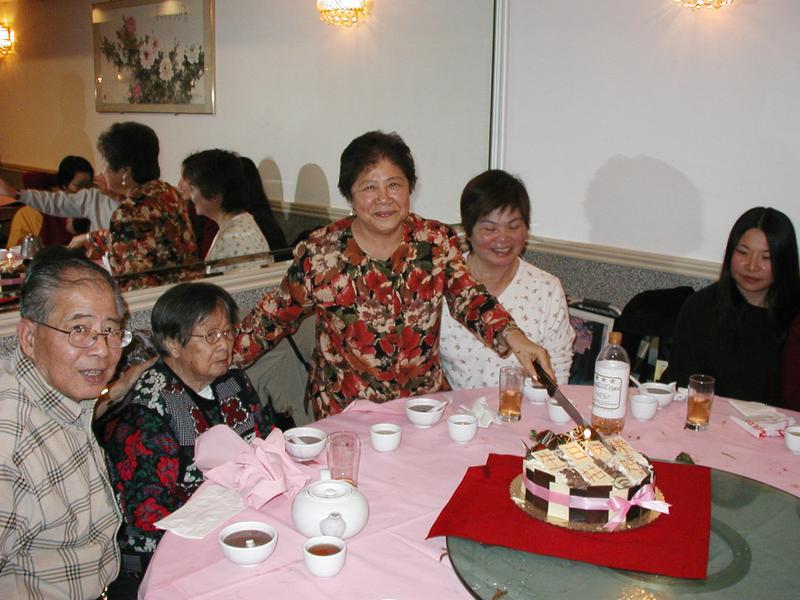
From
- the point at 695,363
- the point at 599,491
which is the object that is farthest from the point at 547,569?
the point at 695,363

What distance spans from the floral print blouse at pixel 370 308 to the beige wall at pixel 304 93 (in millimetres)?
1042

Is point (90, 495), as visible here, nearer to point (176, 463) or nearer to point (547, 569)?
point (176, 463)

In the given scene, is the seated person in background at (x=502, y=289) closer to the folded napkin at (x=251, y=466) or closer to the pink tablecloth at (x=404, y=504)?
the pink tablecloth at (x=404, y=504)

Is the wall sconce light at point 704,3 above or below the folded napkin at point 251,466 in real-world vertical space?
above

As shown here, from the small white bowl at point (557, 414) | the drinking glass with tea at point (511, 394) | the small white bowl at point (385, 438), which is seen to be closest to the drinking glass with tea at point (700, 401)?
the small white bowl at point (557, 414)

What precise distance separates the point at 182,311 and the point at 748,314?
78.2 inches

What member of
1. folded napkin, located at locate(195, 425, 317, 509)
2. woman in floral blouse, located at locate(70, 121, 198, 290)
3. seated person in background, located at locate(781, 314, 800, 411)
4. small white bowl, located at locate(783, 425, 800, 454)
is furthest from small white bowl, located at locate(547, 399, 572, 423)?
woman in floral blouse, located at locate(70, 121, 198, 290)

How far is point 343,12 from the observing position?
13.3 ft

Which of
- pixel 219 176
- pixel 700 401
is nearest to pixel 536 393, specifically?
pixel 700 401

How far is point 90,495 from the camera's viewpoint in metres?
1.61

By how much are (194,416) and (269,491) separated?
0.46 m

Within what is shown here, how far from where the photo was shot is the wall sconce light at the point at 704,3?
324 cm

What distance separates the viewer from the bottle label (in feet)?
6.09

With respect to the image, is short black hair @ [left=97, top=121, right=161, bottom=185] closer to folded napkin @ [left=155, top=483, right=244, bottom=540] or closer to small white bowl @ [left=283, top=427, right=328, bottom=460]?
small white bowl @ [left=283, top=427, right=328, bottom=460]
